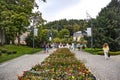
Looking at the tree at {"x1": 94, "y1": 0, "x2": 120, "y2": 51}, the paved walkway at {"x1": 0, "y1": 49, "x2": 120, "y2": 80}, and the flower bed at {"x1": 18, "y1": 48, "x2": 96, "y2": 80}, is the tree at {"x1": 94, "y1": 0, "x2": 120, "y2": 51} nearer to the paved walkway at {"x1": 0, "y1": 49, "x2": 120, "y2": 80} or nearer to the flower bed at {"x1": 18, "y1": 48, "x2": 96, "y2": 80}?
the paved walkway at {"x1": 0, "y1": 49, "x2": 120, "y2": 80}

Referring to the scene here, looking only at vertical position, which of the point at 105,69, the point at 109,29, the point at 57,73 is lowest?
the point at 105,69

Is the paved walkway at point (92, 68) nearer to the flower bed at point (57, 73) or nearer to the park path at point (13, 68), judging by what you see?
the park path at point (13, 68)

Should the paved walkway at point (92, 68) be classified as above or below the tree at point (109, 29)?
below

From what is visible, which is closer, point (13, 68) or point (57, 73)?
point (57, 73)

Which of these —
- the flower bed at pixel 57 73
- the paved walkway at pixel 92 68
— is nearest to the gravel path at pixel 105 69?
the paved walkway at pixel 92 68

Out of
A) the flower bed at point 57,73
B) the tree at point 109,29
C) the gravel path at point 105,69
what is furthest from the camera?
the tree at point 109,29

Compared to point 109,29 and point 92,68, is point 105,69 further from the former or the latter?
point 109,29

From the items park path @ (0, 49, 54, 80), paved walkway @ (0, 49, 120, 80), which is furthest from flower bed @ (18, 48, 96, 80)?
park path @ (0, 49, 54, 80)

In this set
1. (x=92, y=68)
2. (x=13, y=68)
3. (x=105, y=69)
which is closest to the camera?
(x=105, y=69)

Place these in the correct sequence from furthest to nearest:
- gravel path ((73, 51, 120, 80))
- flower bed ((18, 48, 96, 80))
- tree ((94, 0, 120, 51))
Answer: tree ((94, 0, 120, 51)) → gravel path ((73, 51, 120, 80)) → flower bed ((18, 48, 96, 80))

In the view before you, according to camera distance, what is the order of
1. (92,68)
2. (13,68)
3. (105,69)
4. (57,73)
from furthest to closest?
(13,68) < (92,68) < (105,69) < (57,73)

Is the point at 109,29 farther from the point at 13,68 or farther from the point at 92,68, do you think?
the point at 13,68

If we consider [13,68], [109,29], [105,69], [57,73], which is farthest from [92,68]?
[109,29]

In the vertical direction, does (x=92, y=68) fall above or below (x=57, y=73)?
below
